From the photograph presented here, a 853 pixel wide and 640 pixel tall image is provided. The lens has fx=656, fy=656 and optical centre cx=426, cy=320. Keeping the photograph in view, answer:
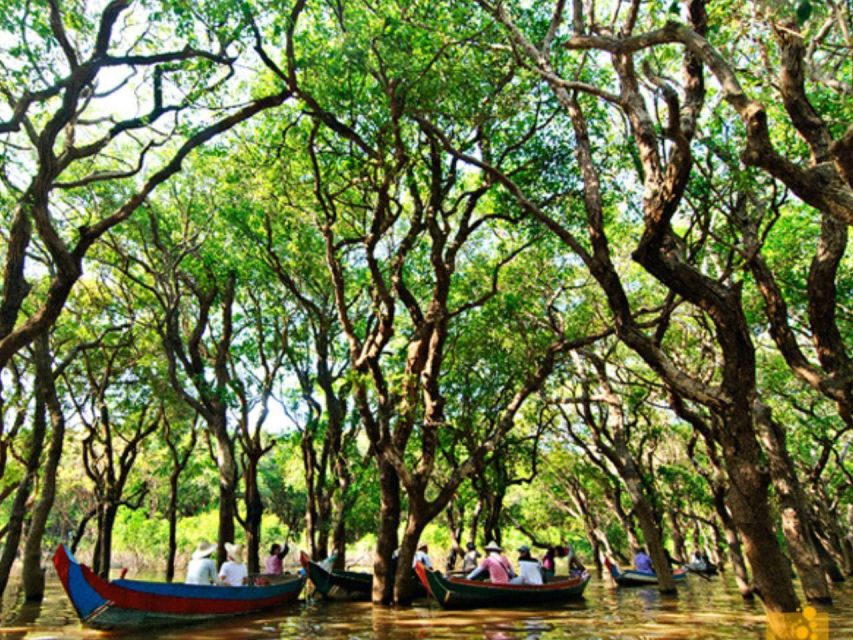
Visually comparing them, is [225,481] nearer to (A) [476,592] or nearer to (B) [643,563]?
(A) [476,592]

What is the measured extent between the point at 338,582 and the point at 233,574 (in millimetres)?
4166

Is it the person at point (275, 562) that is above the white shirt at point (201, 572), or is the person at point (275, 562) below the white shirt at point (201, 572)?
above

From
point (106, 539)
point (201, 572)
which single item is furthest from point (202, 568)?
point (106, 539)

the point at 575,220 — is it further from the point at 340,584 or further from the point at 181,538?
the point at 181,538

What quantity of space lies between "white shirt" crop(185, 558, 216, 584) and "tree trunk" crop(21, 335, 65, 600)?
18.9ft

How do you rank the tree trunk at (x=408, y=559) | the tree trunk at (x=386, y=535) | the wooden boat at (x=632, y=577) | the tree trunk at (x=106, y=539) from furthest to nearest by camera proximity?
the tree trunk at (x=106, y=539) → the wooden boat at (x=632, y=577) → the tree trunk at (x=386, y=535) → the tree trunk at (x=408, y=559)

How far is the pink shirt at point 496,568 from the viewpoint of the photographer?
14727 mm

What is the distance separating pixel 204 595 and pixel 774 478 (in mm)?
10751

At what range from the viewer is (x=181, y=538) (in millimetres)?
40062

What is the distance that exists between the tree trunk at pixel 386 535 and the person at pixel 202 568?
3.40 metres

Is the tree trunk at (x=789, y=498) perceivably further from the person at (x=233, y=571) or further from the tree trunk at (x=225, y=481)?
the tree trunk at (x=225, y=481)

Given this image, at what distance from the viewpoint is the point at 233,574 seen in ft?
41.6

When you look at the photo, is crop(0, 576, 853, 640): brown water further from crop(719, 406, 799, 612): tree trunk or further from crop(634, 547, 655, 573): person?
crop(634, 547, 655, 573): person

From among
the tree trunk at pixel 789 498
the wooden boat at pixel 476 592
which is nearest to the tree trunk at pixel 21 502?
the wooden boat at pixel 476 592
